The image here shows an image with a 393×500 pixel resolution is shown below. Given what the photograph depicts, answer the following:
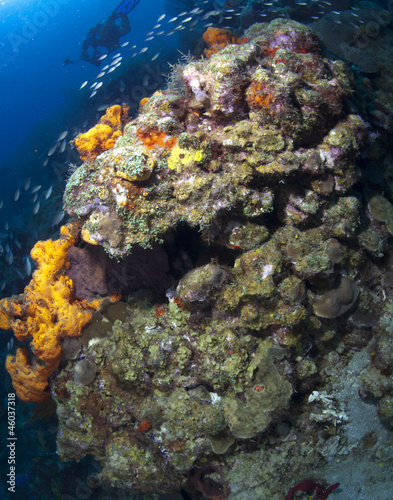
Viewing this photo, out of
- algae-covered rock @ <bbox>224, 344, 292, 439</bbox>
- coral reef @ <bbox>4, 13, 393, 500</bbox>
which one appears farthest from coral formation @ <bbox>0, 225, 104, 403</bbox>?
algae-covered rock @ <bbox>224, 344, 292, 439</bbox>

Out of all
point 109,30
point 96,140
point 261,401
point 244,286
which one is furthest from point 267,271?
point 109,30

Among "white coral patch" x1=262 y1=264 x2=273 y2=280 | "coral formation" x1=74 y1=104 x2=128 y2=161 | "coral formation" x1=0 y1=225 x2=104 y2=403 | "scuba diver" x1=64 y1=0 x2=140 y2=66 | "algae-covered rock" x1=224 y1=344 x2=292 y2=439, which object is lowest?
"algae-covered rock" x1=224 y1=344 x2=292 y2=439

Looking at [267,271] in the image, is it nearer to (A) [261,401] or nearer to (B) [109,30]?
(A) [261,401]

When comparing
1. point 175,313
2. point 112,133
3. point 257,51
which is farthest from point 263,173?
point 112,133

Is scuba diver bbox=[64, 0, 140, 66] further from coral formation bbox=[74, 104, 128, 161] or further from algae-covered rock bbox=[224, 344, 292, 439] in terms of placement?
algae-covered rock bbox=[224, 344, 292, 439]

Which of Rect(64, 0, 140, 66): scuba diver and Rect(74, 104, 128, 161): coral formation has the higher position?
Rect(64, 0, 140, 66): scuba diver

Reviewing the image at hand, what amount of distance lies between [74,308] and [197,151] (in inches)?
150

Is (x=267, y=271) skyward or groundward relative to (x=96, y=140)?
groundward

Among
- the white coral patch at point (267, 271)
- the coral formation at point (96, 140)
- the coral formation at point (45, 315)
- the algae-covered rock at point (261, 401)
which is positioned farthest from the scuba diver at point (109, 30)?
the algae-covered rock at point (261, 401)

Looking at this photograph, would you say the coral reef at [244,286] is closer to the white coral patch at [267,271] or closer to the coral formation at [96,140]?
the white coral patch at [267,271]

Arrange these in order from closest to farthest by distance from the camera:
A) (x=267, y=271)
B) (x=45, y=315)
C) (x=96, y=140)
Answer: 1. (x=267, y=271)
2. (x=45, y=315)
3. (x=96, y=140)

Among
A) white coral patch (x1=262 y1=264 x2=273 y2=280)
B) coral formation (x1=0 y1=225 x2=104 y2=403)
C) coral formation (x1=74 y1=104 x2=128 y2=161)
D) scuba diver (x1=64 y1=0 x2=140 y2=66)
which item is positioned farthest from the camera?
scuba diver (x1=64 y1=0 x2=140 y2=66)

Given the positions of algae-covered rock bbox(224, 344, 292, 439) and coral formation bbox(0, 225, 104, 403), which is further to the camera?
coral formation bbox(0, 225, 104, 403)

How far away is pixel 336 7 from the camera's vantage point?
1223cm
